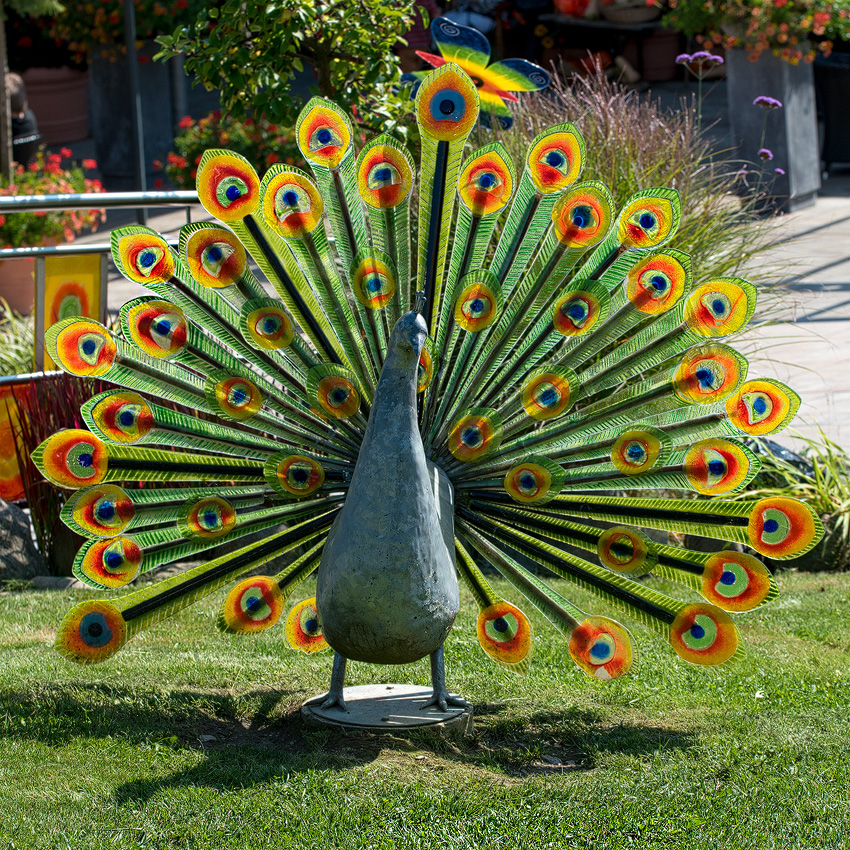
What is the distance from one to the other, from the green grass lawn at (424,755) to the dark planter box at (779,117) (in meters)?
8.43

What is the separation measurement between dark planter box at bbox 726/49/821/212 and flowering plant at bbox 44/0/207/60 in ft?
21.7

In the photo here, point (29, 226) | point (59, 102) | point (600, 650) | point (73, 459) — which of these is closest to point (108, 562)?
point (73, 459)

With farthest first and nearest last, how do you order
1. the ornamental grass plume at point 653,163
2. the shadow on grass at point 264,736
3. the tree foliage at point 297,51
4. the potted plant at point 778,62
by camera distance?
the potted plant at point 778,62
the tree foliage at point 297,51
the ornamental grass plume at point 653,163
the shadow on grass at point 264,736

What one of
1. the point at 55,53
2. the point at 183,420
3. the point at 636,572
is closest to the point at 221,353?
the point at 183,420

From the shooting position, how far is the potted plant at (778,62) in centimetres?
1183

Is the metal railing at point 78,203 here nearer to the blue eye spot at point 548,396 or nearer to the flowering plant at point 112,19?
the blue eye spot at point 548,396

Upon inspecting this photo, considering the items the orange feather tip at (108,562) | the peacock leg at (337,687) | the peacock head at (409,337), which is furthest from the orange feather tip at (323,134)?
the peacock leg at (337,687)

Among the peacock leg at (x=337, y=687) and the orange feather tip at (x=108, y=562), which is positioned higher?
the orange feather tip at (x=108, y=562)

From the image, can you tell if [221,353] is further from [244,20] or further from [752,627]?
[244,20]

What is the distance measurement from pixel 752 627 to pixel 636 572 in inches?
63.2

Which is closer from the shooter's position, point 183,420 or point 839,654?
point 183,420

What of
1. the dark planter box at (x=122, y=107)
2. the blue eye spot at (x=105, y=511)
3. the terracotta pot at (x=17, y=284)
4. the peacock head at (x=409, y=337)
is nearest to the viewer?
the peacock head at (x=409, y=337)

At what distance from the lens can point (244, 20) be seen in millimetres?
6613

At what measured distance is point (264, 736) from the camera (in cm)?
402
